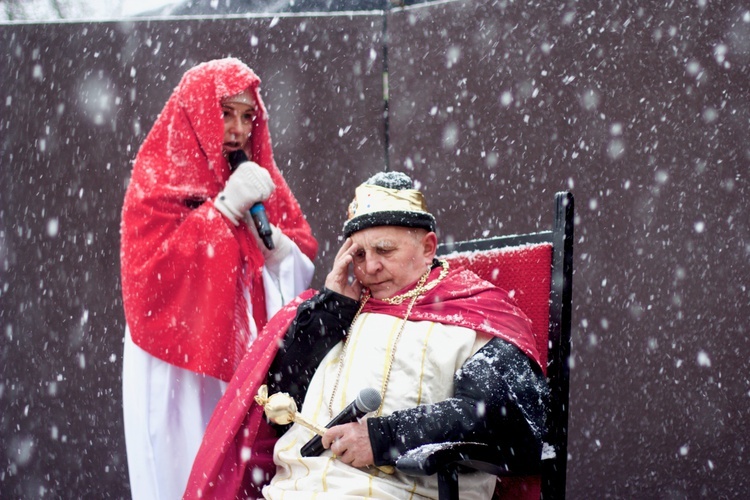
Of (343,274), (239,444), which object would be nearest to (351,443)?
(239,444)

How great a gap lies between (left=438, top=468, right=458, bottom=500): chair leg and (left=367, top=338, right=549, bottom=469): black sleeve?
204mm

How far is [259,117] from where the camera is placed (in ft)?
10.5

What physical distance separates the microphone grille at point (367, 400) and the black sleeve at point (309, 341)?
1.27 feet

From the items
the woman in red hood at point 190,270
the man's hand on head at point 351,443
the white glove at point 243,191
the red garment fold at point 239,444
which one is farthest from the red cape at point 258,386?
the white glove at point 243,191

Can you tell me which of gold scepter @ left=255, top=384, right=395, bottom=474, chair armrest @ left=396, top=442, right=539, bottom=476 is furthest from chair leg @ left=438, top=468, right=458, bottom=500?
gold scepter @ left=255, top=384, right=395, bottom=474

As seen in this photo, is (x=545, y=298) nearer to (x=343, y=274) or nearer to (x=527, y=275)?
(x=527, y=275)

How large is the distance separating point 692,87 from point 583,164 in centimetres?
53

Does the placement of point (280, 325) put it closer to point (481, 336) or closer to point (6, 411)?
point (481, 336)

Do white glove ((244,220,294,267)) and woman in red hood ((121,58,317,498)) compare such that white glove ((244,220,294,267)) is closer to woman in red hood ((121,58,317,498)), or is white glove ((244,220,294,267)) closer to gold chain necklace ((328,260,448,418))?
woman in red hood ((121,58,317,498))

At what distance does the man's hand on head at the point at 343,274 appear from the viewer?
2.47 m

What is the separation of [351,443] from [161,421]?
1106 millimetres

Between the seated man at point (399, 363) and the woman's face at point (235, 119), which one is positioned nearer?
the seated man at point (399, 363)

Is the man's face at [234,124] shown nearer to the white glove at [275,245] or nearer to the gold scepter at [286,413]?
the white glove at [275,245]

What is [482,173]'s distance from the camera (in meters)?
3.98
